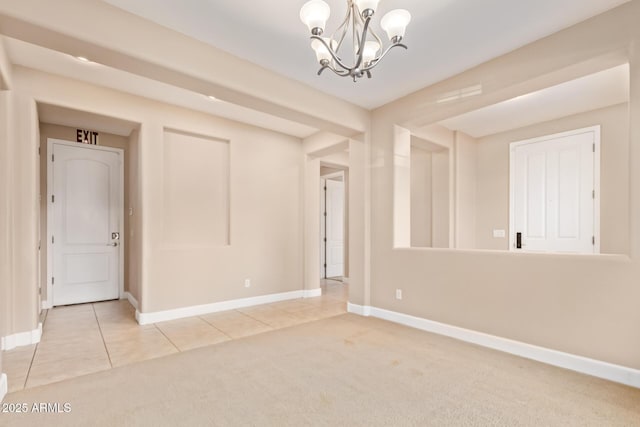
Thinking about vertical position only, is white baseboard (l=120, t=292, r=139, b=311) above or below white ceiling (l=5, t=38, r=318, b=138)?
below

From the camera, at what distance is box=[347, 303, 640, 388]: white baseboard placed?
7.91 feet

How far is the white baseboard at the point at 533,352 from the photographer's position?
241 cm

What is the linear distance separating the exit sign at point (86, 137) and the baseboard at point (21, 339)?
9.54 ft

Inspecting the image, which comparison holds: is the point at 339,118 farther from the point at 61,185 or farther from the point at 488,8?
the point at 61,185

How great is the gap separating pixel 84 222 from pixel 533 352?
20.4 feet

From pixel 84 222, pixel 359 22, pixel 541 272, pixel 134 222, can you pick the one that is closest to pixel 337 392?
pixel 541 272

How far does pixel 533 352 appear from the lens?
286cm

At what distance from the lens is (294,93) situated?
11.4ft

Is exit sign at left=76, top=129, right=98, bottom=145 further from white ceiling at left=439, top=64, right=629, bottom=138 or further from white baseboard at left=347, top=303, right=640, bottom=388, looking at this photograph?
white ceiling at left=439, top=64, right=629, bottom=138

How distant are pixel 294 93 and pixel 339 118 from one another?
2.47ft

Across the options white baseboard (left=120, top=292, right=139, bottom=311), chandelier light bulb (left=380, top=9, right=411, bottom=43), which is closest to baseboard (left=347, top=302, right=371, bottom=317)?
white baseboard (left=120, top=292, right=139, bottom=311)

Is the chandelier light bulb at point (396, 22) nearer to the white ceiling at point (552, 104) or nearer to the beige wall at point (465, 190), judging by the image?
the white ceiling at point (552, 104)

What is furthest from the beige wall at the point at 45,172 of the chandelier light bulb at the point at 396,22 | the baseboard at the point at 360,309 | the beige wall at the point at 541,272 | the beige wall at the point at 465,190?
the beige wall at the point at 465,190

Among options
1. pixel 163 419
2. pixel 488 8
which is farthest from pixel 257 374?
pixel 488 8
